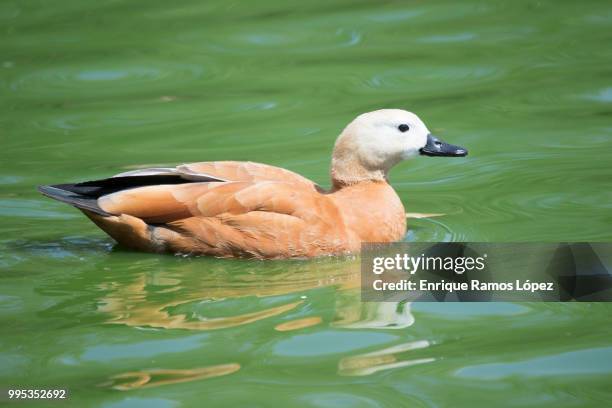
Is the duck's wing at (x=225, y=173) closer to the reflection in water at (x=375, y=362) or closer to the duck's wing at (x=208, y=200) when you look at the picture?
the duck's wing at (x=208, y=200)

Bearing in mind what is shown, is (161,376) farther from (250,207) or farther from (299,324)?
(250,207)

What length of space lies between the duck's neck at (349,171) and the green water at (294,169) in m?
0.52

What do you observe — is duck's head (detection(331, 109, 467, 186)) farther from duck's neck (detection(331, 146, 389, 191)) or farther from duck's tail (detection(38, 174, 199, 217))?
duck's tail (detection(38, 174, 199, 217))

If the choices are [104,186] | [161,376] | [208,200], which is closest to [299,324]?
[161,376]

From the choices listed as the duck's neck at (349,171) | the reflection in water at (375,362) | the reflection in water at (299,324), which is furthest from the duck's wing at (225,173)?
the reflection in water at (375,362)

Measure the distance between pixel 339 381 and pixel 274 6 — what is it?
27.4 feet

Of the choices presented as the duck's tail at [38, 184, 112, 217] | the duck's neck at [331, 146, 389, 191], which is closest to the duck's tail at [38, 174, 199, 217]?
the duck's tail at [38, 184, 112, 217]

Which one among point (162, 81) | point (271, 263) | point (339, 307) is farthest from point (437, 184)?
point (162, 81)

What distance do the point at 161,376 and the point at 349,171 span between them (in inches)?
104

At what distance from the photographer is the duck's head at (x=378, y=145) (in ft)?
26.9

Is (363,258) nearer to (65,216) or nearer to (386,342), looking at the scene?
(386,342)

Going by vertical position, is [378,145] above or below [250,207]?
above

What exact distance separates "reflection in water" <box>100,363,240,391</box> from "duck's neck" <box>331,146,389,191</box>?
241 centimetres

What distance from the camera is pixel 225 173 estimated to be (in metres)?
8.05
